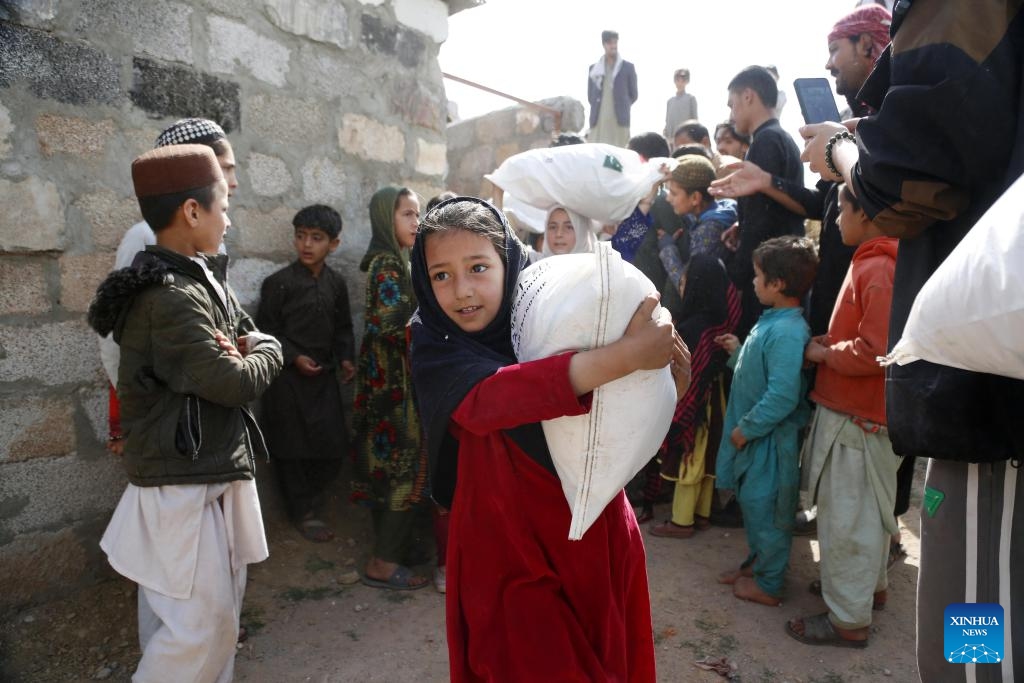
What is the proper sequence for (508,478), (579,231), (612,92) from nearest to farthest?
(508,478) → (579,231) → (612,92)

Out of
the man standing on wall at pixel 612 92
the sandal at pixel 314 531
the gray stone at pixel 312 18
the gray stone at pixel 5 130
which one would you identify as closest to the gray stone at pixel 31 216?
the gray stone at pixel 5 130

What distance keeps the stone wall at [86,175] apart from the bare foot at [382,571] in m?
A: 1.17

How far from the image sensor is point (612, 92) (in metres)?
9.62

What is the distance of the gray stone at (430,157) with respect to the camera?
13.5 ft

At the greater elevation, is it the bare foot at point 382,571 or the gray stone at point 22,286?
the gray stone at point 22,286

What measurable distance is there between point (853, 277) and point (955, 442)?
1546mm

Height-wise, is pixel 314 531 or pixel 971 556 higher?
pixel 971 556

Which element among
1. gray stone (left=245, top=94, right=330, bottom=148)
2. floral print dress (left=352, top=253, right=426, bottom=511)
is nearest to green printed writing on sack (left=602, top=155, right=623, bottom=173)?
floral print dress (left=352, top=253, right=426, bottom=511)

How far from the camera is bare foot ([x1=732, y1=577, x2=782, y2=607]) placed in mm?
3027

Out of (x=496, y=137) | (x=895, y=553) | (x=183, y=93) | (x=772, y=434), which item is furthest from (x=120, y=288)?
(x=496, y=137)

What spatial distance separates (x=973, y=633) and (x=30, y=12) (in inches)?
133

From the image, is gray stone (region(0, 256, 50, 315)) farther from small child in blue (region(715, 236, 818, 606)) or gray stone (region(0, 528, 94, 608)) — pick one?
small child in blue (region(715, 236, 818, 606))

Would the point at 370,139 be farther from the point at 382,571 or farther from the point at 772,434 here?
the point at 772,434

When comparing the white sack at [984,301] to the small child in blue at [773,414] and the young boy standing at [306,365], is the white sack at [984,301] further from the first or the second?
the young boy standing at [306,365]
